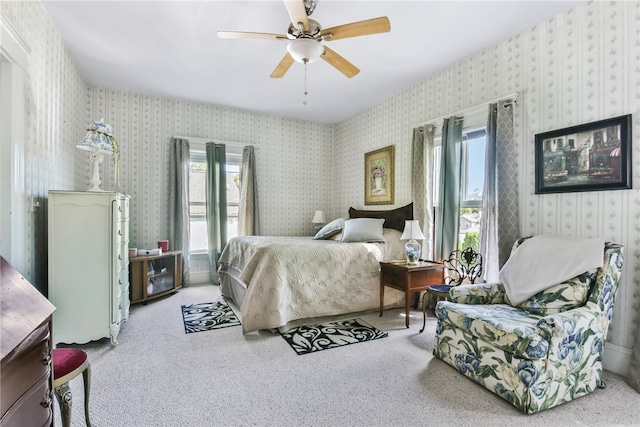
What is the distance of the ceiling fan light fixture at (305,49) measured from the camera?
2264 millimetres

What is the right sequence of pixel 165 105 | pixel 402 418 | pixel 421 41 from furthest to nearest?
1. pixel 165 105
2. pixel 421 41
3. pixel 402 418

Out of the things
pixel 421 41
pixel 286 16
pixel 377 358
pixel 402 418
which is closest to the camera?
pixel 402 418

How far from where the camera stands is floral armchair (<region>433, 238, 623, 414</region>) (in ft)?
5.71

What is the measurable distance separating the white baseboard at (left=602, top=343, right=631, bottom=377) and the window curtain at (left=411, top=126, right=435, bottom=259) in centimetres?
173

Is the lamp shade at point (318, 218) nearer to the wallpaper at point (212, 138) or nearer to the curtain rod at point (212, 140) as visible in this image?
the wallpaper at point (212, 138)

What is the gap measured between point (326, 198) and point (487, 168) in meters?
3.23

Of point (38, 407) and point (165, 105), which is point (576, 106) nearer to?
point (38, 407)

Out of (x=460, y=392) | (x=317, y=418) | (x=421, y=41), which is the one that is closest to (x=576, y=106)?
(x=421, y=41)

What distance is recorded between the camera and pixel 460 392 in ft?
6.47

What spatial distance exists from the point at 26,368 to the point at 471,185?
11.8 ft

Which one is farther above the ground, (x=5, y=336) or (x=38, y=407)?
(x=5, y=336)

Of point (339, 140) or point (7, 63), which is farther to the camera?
point (339, 140)

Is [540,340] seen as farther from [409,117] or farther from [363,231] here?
[409,117]

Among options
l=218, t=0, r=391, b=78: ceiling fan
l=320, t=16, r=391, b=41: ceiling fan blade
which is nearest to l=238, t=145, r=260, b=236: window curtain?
l=218, t=0, r=391, b=78: ceiling fan
